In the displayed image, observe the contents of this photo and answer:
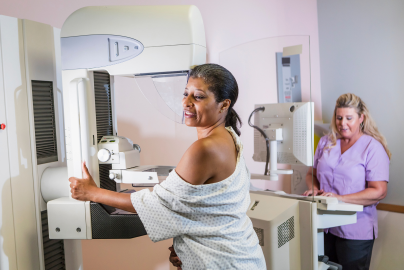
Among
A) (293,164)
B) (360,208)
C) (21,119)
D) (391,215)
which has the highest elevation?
(21,119)

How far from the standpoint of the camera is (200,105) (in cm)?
104

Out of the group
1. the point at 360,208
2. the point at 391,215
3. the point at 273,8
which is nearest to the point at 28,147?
the point at 360,208

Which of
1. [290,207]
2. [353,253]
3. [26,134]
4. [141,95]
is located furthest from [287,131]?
[26,134]

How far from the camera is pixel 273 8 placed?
292 cm

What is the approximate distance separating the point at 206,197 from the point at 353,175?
5.18ft

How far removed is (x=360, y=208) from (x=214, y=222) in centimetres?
112

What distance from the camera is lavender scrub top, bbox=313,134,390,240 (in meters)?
2.18

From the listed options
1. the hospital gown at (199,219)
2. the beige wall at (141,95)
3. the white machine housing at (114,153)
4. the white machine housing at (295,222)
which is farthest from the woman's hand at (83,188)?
the beige wall at (141,95)

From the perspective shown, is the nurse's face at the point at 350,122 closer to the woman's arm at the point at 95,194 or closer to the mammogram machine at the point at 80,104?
the mammogram machine at the point at 80,104

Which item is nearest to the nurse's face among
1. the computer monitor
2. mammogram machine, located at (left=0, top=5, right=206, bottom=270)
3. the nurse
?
the nurse

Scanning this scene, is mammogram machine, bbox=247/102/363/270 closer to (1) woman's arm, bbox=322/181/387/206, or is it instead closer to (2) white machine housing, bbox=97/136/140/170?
(1) woman's arm, bbox=322/181/387/206

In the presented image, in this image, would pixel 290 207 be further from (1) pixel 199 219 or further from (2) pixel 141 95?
(2) pixel 141 95

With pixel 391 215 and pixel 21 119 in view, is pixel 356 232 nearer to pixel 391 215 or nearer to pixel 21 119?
pixel 391 215

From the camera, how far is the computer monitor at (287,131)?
196 centimetres
